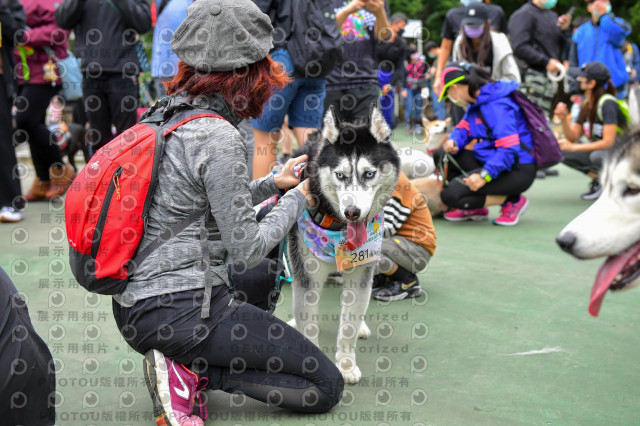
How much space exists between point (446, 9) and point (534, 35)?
51.3 feet

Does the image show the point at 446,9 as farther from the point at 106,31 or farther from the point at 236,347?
the point at 236,347

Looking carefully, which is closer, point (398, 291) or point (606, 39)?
point (398, 291)

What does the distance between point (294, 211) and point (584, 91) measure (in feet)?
19.2

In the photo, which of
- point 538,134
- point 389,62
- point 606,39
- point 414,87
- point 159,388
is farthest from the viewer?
point 414,87

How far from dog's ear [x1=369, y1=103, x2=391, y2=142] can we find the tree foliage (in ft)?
68.6

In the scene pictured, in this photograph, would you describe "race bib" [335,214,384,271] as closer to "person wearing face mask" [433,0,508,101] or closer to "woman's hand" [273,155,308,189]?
"woman's hand" [273,155,308,189]

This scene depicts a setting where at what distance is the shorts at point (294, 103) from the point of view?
4898mm

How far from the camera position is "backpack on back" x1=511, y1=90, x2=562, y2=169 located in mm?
6301

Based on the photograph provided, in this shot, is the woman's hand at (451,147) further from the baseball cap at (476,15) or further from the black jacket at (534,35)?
the black jacket at (534,35)

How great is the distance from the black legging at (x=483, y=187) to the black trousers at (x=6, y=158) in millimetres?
4178

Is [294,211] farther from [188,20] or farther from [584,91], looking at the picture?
[584,91]

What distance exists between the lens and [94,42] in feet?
20.6

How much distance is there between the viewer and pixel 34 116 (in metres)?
6.54

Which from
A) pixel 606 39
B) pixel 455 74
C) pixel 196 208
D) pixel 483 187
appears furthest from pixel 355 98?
pixel 606 39
